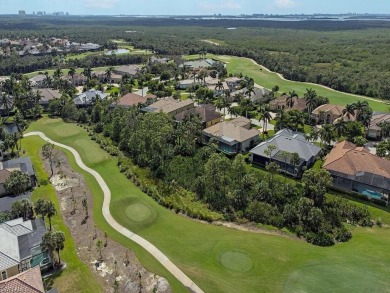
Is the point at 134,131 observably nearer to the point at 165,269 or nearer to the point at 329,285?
the point at 165,269

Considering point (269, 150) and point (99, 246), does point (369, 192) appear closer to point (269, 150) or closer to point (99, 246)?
point (269, 150)

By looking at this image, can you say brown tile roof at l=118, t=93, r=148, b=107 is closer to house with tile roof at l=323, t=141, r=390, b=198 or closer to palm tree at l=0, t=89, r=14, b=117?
palm tree at l=0, t=89, r=14, b=117

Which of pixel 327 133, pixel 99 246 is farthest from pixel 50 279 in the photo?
pixel 327 133

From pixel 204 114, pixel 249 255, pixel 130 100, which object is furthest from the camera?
pixel 130 100

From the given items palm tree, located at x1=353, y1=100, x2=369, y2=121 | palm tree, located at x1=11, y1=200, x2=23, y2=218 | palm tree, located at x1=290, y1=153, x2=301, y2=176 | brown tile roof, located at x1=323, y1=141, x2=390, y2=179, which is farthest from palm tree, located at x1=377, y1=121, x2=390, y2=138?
palm tree, located at x1=11, y1=200, x2=23, y2=218

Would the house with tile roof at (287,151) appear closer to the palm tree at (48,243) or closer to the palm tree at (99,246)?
the palm tree at (99,246)
